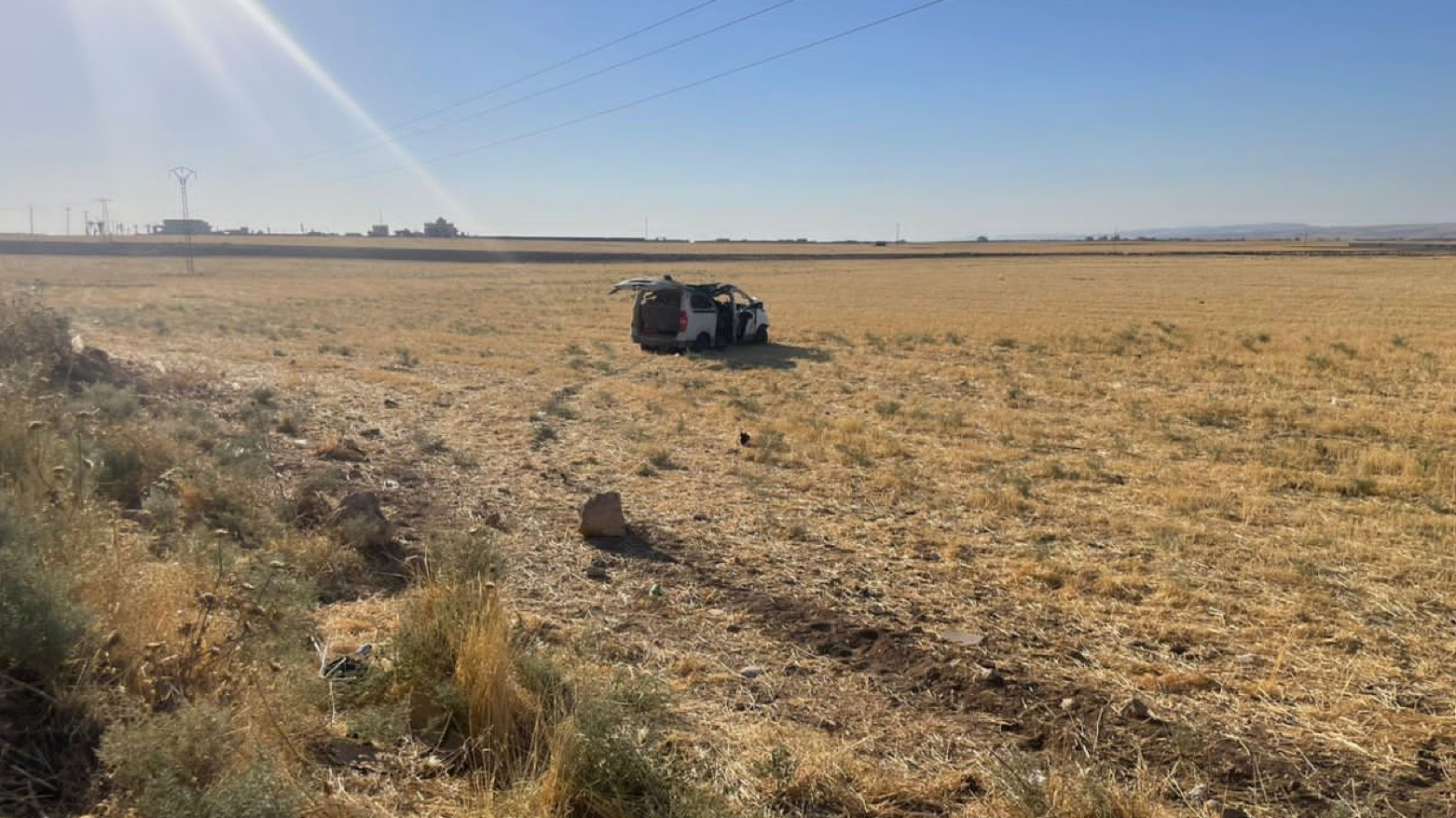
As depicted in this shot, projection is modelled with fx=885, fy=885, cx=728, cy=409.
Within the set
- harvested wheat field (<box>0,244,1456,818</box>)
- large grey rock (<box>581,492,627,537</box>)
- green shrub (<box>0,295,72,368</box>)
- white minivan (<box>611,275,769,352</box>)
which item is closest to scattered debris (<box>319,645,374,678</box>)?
harvested wheat field (<box>0,244,1456,818</box>)

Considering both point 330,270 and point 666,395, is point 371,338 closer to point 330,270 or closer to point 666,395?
point 666,395

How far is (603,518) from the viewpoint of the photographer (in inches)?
309

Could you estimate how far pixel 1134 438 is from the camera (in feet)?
41.4

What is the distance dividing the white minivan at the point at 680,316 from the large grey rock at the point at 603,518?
14.6 meters

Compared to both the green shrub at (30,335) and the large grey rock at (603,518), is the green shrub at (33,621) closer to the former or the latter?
the large grey rock at (603,518)

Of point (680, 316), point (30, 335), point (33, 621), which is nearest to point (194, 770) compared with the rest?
point (33, 621)

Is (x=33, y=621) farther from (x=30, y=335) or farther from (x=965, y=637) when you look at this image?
(x=30, y=335)

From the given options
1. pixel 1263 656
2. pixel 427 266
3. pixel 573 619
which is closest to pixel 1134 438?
pixel 1263 656

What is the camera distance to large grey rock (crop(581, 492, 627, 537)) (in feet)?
25.8

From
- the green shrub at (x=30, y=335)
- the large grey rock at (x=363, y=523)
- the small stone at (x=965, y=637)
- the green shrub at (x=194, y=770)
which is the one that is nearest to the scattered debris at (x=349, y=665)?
the green shrub at (x=194, y=770)

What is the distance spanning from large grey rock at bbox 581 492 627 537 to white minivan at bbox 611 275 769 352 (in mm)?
14588

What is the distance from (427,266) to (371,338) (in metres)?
58.7

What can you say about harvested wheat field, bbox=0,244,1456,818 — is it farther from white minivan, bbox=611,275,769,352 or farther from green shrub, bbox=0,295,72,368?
white minivan, bbox=611,275,769,352

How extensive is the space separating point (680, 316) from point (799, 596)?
16489 mm
